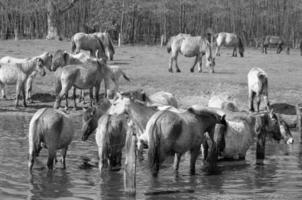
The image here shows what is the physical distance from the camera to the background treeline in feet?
149

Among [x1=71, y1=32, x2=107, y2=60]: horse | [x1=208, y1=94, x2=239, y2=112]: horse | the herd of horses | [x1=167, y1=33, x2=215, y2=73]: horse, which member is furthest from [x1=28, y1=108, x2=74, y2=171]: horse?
[x1=71, y1=32, x2=107, y2=60]: horse

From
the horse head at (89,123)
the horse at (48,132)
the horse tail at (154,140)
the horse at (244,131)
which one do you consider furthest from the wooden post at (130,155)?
the horse at (244,131)

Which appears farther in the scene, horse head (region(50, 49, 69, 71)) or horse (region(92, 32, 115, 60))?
horse (region(92, 32, 115, 60))

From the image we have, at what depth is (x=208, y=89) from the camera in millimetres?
24125

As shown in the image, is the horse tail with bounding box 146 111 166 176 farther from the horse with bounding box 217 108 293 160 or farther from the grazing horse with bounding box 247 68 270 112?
the grazing horse with bounding box 247 68 270 112

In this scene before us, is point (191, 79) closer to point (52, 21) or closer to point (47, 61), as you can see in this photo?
point (47, 61)

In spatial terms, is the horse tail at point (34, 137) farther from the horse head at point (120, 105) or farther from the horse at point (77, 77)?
the horse at point (77, 77)

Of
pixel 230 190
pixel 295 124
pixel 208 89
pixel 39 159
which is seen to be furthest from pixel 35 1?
pixel 230 190

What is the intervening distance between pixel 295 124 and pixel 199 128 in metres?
7.88

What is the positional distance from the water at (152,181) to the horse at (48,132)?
437 millimetres

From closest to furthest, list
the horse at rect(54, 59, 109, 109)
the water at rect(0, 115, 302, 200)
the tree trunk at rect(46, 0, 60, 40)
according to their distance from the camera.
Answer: the water at rect(0, 115, 302, 200) < the horse at rect(54, 59, 109, 109) < the tree trunk at rect(46, 0, 60, 40)

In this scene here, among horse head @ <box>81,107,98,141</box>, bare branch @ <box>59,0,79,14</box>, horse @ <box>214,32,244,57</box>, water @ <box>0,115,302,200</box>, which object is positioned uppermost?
bare branch @ <box>59,0,79,14</box>

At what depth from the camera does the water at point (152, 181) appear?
11.6 metres

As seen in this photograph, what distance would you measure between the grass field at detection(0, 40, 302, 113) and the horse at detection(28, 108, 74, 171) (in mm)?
9482
